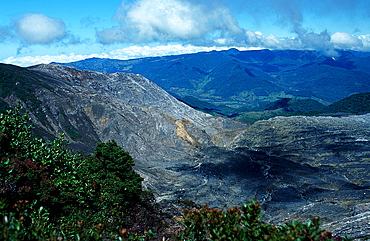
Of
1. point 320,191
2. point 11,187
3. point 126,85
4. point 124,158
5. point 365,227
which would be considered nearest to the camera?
point 11,187

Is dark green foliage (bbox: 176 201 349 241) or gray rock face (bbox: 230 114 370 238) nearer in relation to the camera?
dark green foliage (bbox: 176 201 349 241)

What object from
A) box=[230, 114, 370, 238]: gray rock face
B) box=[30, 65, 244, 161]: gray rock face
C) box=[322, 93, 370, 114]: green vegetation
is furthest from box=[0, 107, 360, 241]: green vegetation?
box=[322, 93, 370, 114]: green vegetation

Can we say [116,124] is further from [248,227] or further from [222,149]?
[248,227]

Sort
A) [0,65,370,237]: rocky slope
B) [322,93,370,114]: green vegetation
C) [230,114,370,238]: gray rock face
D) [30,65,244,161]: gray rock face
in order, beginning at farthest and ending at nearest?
[322,93,370,114]: green vegetation → [30,65,244,161]: gray rock face → [0,65,370,237]: rocky slope → [230,114,370,238]: gray rock face

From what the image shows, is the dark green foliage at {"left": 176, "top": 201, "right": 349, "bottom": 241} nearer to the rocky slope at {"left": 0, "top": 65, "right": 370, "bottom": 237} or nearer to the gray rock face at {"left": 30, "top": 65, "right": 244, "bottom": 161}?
the rocky slope at {"left": 0, "top": 65, "right": 370, "bottom": 237}

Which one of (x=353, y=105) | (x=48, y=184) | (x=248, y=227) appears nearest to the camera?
(x=248, y=227)

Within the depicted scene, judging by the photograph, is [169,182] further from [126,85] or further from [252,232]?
[126,85]

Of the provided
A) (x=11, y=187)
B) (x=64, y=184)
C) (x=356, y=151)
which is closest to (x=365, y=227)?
(x=64, y=184)

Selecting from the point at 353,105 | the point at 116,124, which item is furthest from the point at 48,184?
the point at 353,105
